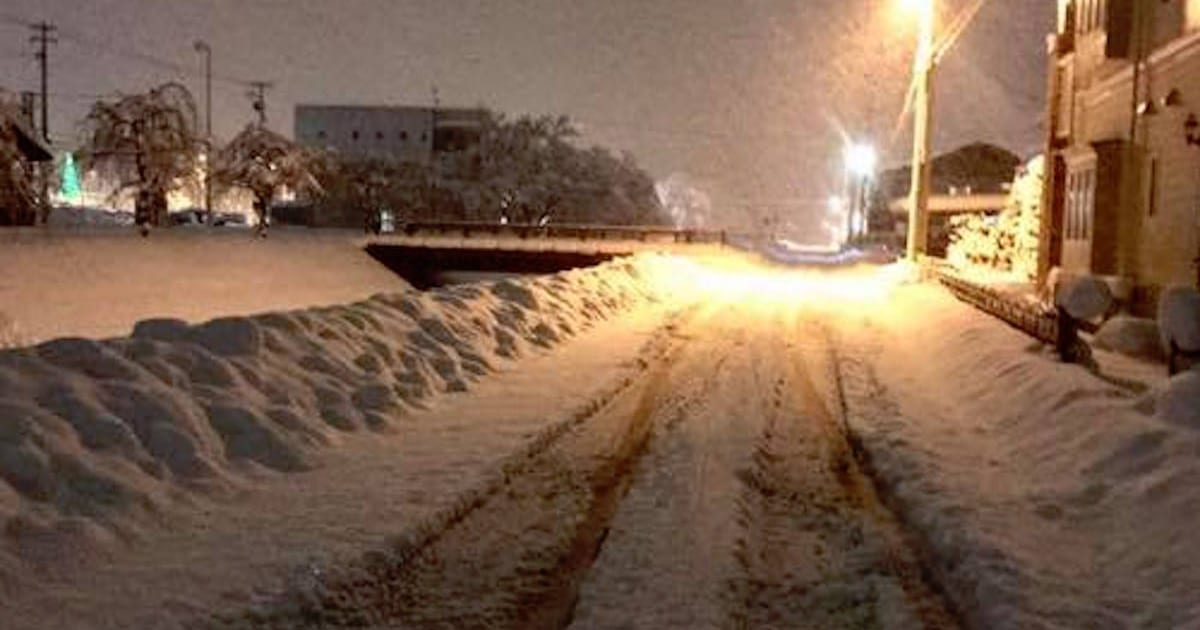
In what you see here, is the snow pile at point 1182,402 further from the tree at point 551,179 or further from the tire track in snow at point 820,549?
the tree at point 551,179

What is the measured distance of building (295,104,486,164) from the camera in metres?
117

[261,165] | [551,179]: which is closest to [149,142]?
[261,165]

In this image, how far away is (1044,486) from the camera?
8.70m

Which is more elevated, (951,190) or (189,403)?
(951,190)

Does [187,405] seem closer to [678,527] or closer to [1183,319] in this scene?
[678,527]

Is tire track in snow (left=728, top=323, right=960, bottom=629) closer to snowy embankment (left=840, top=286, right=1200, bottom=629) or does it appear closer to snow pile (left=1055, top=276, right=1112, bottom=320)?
snowy embankment (left=840, top=286, right=1200, bottom=629)

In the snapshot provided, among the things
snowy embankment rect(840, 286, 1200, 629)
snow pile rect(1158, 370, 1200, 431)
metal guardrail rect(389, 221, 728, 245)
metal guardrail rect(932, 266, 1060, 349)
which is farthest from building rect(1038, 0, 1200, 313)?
metal guardrail rect(389, 221, 728, 245)

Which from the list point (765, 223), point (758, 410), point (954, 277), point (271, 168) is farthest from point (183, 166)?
point (765, 223)

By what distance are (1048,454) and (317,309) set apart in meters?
8.23

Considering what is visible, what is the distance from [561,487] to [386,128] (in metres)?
117

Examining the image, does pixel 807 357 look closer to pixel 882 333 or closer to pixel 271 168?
pixel 882 333

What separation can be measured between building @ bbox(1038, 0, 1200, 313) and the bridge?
26.1 metres

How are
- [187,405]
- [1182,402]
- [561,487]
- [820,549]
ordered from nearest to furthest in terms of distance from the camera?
1. [820,549]
2. [561,487]
3. [187,405]
4. [1182,402]

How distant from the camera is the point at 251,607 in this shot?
5.73 meters
